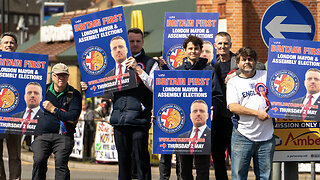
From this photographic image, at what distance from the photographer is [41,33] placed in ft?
112

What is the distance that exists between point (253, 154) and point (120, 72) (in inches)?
73.3

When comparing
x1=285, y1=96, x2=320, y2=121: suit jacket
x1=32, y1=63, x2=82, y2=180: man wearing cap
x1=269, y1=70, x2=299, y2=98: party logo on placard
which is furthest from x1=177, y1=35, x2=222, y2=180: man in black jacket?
x1=32, y1=63, x2=82, y2=180: man wearing cap

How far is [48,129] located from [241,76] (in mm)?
2616

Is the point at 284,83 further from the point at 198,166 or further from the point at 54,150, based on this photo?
the point at 54,150

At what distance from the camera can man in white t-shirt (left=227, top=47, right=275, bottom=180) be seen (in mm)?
7516

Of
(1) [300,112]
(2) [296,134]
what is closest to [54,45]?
(2) [296,134]

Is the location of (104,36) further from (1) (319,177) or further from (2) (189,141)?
(1) (319,177)

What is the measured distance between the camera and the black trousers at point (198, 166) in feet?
25.4

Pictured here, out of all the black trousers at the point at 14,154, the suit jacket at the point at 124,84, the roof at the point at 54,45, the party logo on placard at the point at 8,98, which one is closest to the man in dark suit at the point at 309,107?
the suit jacket at the point at 124,84

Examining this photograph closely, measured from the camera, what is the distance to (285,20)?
369 inches

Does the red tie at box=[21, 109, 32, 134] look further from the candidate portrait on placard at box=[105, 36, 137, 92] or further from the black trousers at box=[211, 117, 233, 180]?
the black trousers at box=[211, 117, 233, 180]

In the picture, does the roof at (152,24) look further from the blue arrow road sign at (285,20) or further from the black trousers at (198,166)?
the black trousers at (198,166)

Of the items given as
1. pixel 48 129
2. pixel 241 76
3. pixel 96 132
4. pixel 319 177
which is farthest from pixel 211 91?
pixel 96 132

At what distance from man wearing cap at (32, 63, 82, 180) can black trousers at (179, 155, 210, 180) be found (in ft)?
5.21
